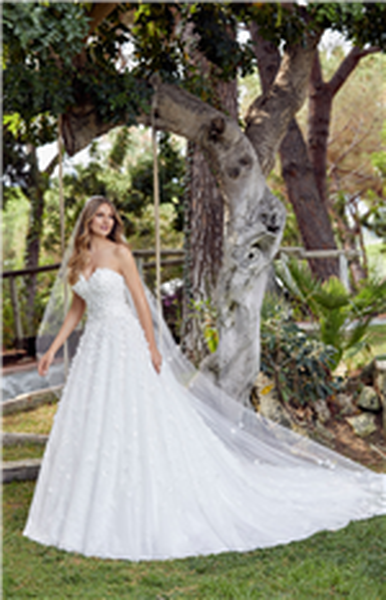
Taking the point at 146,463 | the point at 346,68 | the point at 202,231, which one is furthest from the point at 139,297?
the point at 346,68

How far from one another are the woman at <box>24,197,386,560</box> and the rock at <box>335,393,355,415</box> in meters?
1.63

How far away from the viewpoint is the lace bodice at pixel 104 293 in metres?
3.74

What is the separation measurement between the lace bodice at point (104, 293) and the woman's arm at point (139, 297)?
63mm

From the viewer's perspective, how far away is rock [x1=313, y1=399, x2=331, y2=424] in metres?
5.54

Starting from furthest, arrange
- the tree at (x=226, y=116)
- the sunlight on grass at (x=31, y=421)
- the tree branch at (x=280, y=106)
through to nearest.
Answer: the sunlight on grass at (x=31, y=421)
the tree branch at (x=280, y=106)
the tree at (x=226, y=116)

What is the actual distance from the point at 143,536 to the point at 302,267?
133 inches

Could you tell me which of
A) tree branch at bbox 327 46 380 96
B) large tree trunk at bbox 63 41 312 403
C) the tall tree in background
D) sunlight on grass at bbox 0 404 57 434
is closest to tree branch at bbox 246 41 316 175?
large tree trunk at bbox 63 41 312 403

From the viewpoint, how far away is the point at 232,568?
10.1ft

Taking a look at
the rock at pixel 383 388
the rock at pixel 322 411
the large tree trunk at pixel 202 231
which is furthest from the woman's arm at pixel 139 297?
the rock at pixel 383 388

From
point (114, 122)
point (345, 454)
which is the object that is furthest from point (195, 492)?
point (114, 122)

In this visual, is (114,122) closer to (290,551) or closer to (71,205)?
(290,551)

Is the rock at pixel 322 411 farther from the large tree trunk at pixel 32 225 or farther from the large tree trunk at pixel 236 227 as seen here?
the large tree trunk at pixel 32 225

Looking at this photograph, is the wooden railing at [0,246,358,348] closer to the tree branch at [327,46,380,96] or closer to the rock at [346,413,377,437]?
the rock at [346,413,377,437]

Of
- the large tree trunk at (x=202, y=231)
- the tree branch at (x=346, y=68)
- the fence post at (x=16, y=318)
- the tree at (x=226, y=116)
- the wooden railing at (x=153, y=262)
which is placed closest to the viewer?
the tree at (x=226, y=116)
